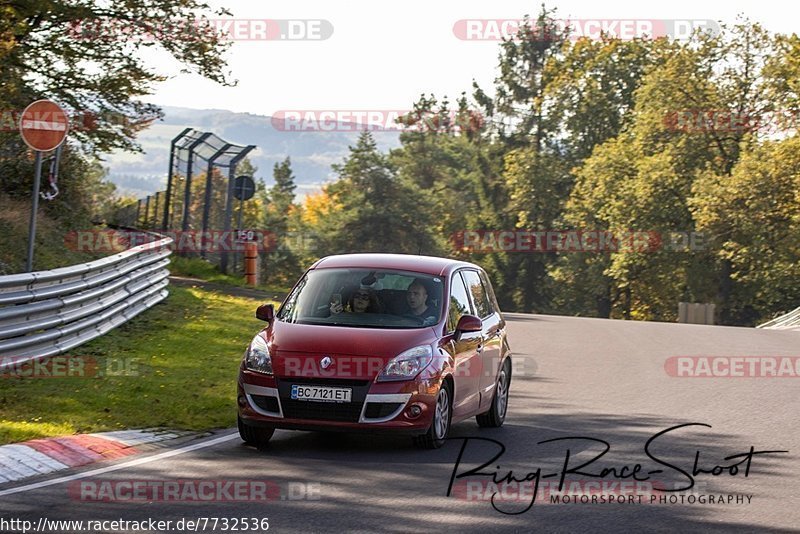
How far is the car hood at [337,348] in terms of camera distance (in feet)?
33.1

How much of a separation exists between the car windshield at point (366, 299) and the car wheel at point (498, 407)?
152cm

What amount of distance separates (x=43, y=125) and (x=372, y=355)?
5.94 meters

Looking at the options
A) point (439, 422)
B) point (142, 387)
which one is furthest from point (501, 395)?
point (142, 387)

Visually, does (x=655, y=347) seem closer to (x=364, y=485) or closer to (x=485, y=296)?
(x=485, y=296)

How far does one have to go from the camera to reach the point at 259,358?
10391 mm

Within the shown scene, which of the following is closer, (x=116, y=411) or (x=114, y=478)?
(x=114, y=478)

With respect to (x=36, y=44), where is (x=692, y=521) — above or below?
below

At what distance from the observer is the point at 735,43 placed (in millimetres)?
68312

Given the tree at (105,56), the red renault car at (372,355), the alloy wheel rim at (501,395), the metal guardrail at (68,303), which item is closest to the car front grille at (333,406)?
the red renault car at (372,355)

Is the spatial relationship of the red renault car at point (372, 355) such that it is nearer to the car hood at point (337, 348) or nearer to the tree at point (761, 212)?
the car hood at point (337, 348)

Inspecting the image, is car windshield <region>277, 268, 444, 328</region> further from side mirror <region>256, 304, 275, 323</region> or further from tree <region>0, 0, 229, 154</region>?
tree <region>0, 0, 229, 154</region>

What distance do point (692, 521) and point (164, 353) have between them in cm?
1035

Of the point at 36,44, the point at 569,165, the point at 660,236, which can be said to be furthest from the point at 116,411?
the point at 569,165

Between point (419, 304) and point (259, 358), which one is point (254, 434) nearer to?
point (259, 358)
